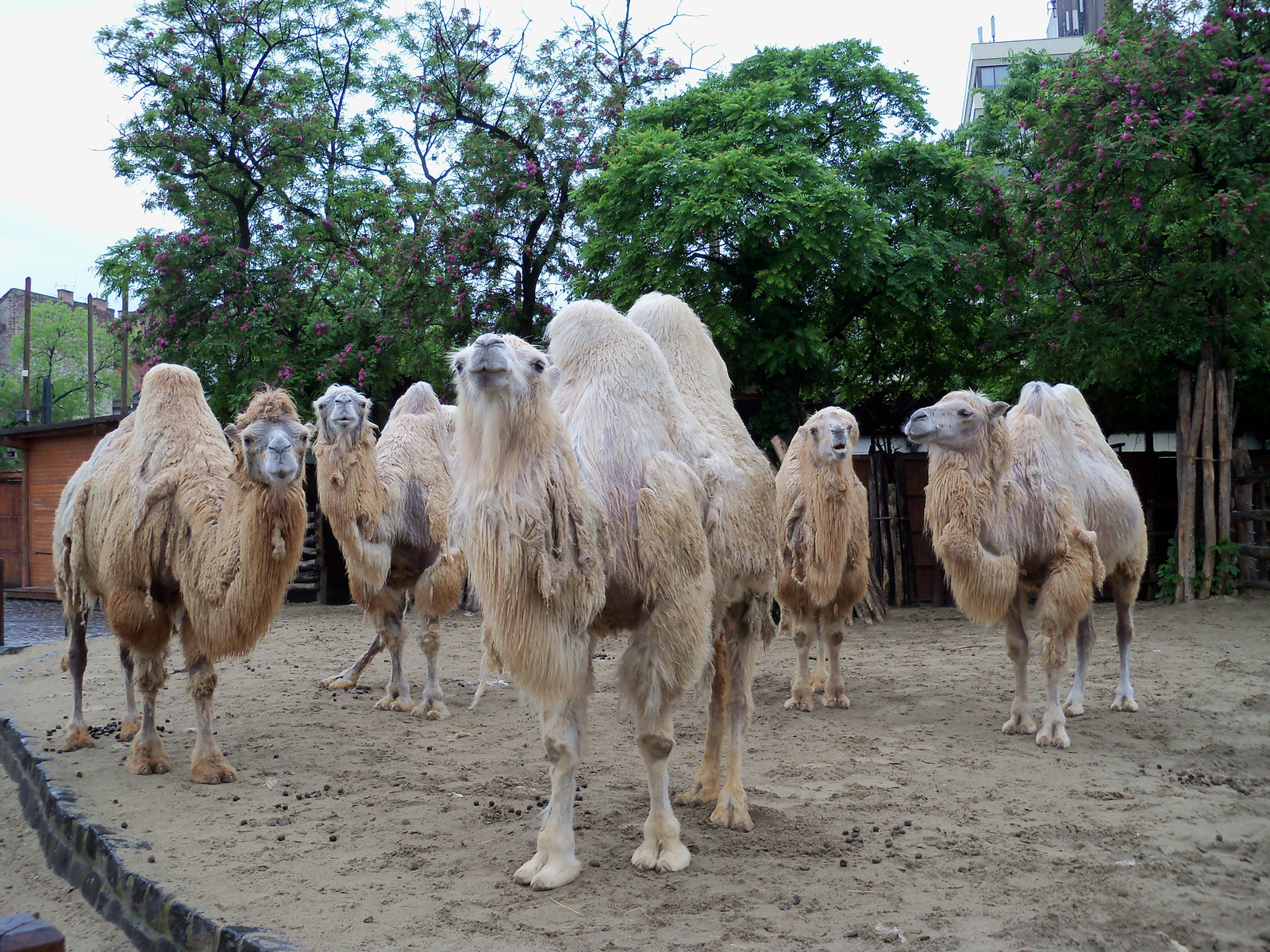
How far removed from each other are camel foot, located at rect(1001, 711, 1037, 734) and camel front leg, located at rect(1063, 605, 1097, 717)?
2.26 ft

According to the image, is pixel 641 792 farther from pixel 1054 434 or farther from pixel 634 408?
pixel 1054 434

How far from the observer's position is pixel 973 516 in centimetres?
658

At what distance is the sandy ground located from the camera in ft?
11.9

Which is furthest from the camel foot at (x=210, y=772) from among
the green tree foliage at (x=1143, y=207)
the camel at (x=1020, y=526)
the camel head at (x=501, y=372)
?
the green tree foliage at (x=1143, y=207)

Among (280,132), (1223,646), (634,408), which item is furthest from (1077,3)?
(634,408)

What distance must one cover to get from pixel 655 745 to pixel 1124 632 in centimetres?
510

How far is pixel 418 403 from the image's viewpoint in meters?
9.31

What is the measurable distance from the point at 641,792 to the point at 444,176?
54.8ft

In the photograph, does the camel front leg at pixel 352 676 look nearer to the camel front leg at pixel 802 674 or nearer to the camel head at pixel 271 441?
the camel head at pixel 271 441

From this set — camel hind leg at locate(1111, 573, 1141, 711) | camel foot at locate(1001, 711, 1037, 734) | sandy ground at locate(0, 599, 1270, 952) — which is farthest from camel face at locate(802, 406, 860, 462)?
camel hind leg at locate(1111, 573, 1141, 711)

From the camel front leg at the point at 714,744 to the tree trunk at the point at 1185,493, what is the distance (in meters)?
9.45

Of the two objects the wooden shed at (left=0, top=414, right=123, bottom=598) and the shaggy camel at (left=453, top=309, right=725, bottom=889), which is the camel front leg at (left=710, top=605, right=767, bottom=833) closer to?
the shaggy camel at (left=453, top=309, right=725, bottom=889)

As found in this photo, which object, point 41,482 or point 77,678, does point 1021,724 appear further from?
point 41,482

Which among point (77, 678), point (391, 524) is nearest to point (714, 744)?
point (391, 524)
